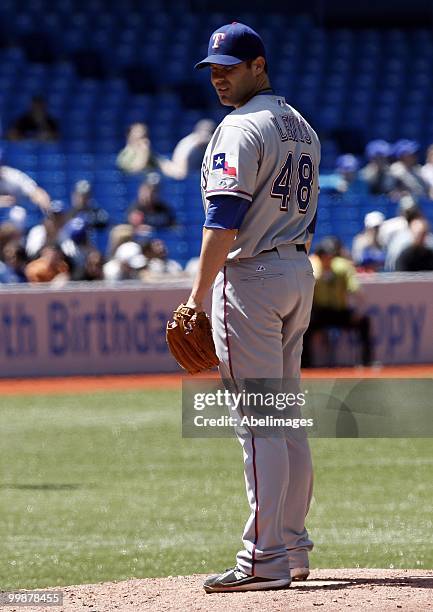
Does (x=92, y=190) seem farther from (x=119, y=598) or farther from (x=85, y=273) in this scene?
(x=119, y=598)

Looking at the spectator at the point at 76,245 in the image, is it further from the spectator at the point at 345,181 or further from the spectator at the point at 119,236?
the spectator at the point at 345,181

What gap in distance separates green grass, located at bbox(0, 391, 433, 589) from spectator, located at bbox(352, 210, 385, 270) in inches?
269

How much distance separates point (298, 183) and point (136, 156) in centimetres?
1480

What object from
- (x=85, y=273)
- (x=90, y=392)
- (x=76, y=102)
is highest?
(x=76, y=102)

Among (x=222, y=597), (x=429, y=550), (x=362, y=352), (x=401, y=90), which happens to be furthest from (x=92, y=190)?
(x=222, y=597)

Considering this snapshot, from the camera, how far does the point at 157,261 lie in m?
17.5

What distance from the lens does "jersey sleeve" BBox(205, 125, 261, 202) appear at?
4938 mm

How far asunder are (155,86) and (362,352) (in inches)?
349

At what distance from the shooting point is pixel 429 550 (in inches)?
258

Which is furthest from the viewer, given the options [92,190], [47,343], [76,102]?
[76,102]

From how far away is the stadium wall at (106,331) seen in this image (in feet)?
53.1

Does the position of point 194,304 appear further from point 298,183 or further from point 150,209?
point 150,209

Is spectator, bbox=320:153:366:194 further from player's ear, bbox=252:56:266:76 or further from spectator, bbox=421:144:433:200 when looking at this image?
player's ear, bbox=252:56:266:76

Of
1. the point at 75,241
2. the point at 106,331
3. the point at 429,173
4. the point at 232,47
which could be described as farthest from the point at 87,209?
the point at 232,47
